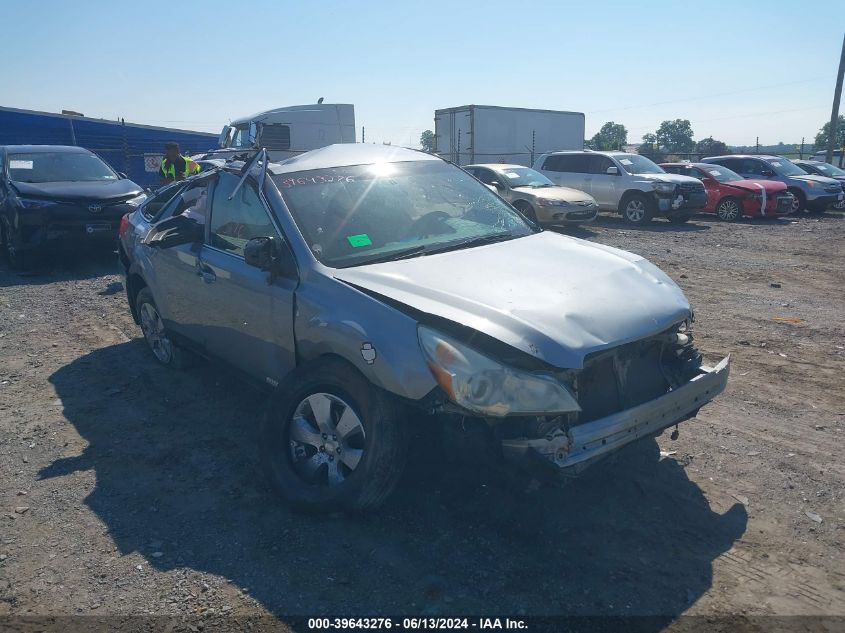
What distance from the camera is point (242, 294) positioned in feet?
14.1

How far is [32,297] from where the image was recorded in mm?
8742

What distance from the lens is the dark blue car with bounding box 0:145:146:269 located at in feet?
31.8

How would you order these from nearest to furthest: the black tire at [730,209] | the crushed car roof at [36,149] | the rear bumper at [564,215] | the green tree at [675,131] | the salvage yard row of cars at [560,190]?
1. the salvage yard row of cars at [560,190]
2. the crushed car roof at [36,149]
3. the rear bumper at [564,215]
4. the black tire at [730,209]
5. the green tree at [675,131]

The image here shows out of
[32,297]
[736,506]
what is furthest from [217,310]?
[32,297]

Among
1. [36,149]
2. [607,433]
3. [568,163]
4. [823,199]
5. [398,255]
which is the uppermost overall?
[36,149]

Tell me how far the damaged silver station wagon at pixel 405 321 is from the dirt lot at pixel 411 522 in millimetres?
330

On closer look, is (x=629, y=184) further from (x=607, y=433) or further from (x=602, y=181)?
(x=607, y=433)

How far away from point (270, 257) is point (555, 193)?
12.0 meters

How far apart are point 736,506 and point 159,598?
293 cm

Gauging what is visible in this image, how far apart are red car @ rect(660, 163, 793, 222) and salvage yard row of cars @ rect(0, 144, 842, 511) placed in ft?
48.3

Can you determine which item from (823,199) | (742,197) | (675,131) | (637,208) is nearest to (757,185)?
(742,197)

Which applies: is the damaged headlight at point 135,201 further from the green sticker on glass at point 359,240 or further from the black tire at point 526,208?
the black tire at point 526,208

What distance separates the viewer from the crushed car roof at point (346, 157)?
451 centimetres

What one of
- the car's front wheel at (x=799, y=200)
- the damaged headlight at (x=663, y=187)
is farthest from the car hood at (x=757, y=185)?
the damaged headlight at (x=663, y=187)
